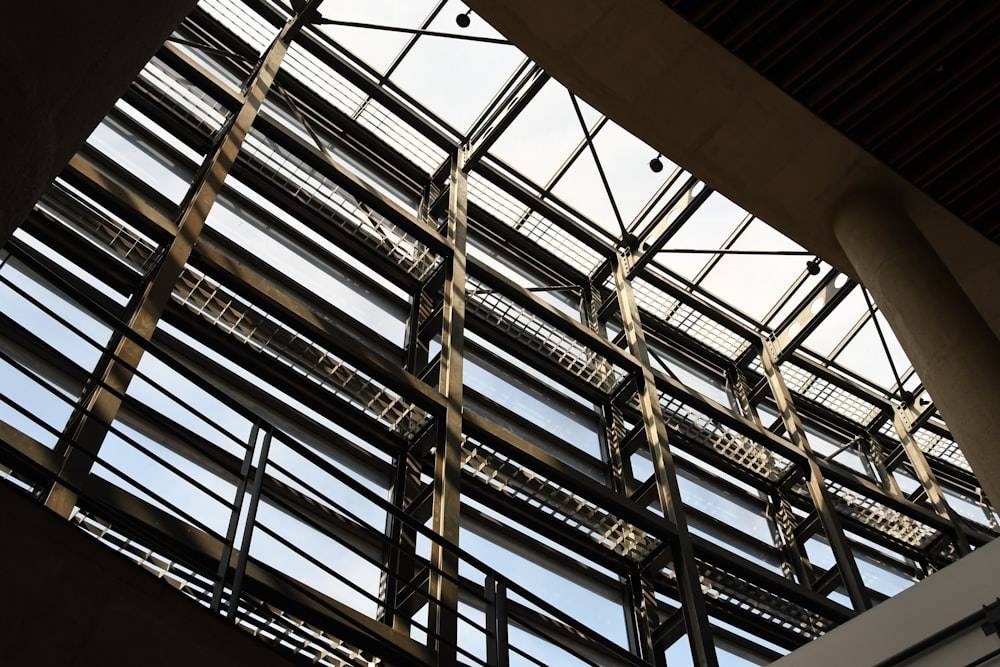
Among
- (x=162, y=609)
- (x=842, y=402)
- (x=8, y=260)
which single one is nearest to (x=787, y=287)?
(x=842, y=402)

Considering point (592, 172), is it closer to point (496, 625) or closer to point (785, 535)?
point (785, 535)

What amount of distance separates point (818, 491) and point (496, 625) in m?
11.7

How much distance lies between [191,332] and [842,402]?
47.8ft

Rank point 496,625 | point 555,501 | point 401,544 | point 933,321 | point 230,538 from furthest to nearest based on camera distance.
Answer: point 555,501
point 401,544
point 933,321
point 496,625
point 230,538

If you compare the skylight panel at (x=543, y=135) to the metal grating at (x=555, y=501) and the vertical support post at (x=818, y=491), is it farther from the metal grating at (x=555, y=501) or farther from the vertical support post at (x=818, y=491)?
the metal grating at (x=555, y=501)

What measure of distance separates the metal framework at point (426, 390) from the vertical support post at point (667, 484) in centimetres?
6

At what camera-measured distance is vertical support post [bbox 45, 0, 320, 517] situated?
7.02 metres

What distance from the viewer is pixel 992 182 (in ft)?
26.8

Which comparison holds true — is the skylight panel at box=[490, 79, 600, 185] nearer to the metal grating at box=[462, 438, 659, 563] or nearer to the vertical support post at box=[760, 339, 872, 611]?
the vertical support post at box=[760, 339, 872, 611]

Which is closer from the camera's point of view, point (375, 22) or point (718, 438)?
point (375, 22)

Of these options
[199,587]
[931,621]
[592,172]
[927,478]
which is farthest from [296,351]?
[927,478]

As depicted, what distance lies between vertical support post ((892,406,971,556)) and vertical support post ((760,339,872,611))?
2444 millimetres

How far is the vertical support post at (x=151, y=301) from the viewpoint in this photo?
7.02 meters

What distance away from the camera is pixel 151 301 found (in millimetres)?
9156
